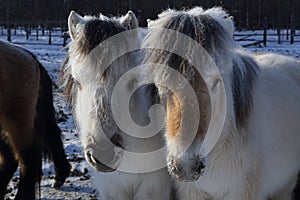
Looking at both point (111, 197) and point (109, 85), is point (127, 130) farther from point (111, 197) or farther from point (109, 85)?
point (111, 197)

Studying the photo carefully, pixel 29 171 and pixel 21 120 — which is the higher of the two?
pixel 21 120

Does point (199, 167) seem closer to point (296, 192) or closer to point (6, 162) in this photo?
point (296, 192)

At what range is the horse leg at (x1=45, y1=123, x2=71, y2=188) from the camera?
17.0 ft

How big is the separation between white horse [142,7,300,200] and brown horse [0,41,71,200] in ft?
7.05

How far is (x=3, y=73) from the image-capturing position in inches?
184

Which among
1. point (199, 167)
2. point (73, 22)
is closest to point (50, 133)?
point (73, 22)

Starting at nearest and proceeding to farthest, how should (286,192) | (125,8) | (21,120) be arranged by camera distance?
1. (286,192)
2. (21,120)
3. (125,8)


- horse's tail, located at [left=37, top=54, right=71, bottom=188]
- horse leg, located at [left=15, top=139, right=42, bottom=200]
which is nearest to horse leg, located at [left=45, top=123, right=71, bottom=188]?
horse's tail, located at [left=37, top=54, right=71, bottom=188]

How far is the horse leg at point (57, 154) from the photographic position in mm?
5168

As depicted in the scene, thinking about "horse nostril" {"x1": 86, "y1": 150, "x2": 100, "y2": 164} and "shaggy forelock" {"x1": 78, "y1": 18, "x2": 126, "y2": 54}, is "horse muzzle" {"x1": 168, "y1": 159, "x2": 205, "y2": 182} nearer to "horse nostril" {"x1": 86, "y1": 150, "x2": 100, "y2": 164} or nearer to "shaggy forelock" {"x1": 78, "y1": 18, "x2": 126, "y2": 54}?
"horse nostril" {"x1": 86, "y1": 150, "x2": 100, "y2": 164}

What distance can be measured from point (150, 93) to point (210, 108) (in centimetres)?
52

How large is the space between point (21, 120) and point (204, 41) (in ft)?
8.62

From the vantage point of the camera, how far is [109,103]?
2.85 meters

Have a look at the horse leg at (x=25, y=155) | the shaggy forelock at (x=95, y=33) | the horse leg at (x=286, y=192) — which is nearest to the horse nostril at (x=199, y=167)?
the shaggy forelock at (x=95, y=33)
